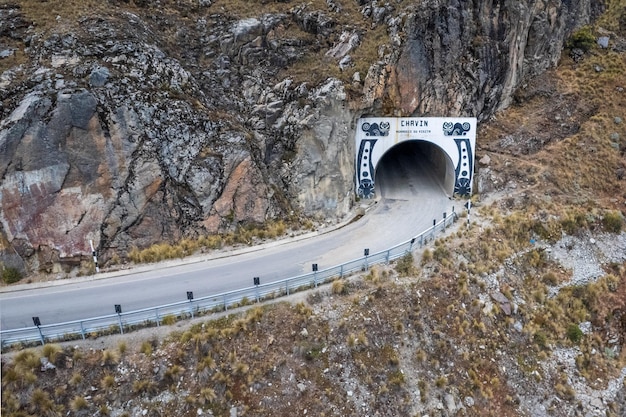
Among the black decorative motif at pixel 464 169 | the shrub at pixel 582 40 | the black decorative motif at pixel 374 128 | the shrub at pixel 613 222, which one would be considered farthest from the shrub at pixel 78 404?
the shrub at pixel 582 40

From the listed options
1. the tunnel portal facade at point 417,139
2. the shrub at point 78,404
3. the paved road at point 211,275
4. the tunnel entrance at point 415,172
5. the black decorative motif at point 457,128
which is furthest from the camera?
the tunnel entrance at point 415,172

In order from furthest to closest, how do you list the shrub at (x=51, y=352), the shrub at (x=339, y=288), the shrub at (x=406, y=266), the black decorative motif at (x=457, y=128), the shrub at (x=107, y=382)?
the black decorative motif at (x=457, y=128), the shrub at (x=406, y=266), the shrub at (x=339, y=288), the shrub at (x=51, y=352), the shrub at (x=107, y=382)

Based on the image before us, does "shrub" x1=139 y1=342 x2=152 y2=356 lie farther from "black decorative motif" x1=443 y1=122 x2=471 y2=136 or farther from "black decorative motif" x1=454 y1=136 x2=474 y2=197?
"black decorative motif" x1=443 y1=122 x2=471 y2=136

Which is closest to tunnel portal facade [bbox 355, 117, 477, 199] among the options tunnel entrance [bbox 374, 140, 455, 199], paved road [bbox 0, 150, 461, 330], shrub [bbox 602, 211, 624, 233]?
tunnel entrance [bbox 374, 140, 455, 199]

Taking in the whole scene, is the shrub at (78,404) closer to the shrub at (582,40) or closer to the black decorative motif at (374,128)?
the black decorative motif at (374,128)

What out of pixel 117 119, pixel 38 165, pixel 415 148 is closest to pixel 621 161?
pixel 415 148

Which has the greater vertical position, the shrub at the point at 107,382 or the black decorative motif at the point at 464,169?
the black decorative motif at the point at 464,169

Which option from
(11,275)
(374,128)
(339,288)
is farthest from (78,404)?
(374,128)

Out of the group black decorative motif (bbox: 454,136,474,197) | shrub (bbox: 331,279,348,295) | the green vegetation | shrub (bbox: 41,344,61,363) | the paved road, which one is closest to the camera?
shrub (bbox: 41,344,61,363)
